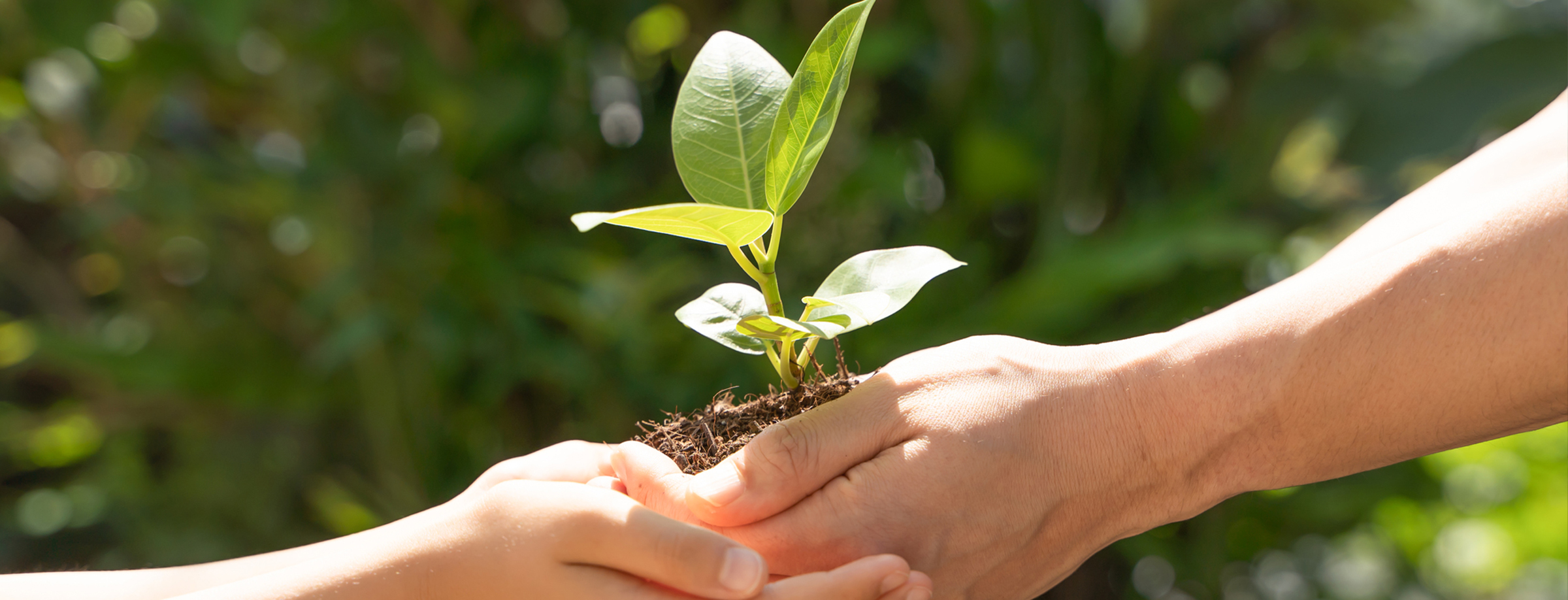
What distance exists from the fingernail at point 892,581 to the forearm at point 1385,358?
0.22m

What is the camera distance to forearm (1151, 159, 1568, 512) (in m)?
0.52

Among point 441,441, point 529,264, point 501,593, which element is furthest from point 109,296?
point 501,593

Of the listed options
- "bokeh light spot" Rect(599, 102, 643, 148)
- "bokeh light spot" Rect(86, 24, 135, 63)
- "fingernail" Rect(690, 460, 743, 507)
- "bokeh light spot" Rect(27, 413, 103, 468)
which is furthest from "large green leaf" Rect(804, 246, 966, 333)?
"bokeh light spot" Rect(27, 413, 103, 468)

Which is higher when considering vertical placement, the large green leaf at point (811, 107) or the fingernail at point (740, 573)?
the large green leaf at point (811, 107)

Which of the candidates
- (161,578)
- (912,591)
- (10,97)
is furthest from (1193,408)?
(10,97)

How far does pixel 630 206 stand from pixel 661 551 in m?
1.00

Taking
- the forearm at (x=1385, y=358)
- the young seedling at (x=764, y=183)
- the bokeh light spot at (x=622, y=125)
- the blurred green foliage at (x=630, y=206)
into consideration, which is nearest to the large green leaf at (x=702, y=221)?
the young seedling at (x=764, y=183)

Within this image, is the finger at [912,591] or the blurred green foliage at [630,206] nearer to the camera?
the finger at [912,591]

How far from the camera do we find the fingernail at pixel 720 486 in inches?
22.0

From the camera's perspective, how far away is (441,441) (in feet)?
4.75

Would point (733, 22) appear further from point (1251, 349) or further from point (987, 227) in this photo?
point (1251, 349)

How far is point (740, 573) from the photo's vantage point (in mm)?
500

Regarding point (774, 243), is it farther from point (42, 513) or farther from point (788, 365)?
point (42, 513)

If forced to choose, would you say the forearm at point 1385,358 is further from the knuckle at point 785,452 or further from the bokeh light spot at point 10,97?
the bokeh light spot at point 10,97
